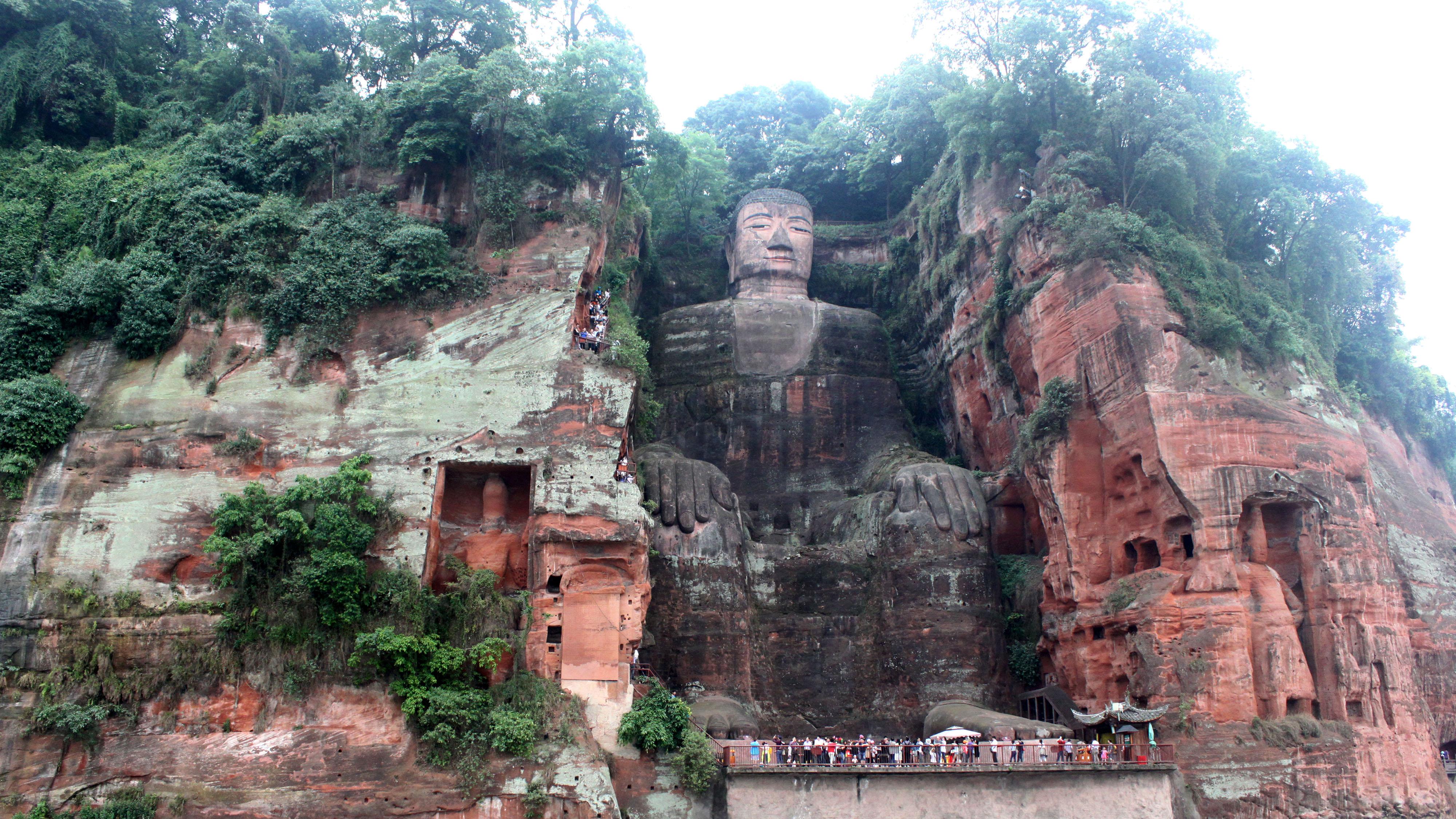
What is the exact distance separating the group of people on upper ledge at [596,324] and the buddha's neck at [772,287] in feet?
26.5

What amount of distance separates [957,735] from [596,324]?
1113cm

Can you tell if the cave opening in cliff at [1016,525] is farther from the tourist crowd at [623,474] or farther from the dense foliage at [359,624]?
the dense foliage at [359,624]

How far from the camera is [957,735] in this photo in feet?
67.1

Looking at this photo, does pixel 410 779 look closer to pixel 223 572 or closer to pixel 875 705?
pixel 223 572

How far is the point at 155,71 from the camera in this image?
28.3m

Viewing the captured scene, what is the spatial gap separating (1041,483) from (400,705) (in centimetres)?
1390

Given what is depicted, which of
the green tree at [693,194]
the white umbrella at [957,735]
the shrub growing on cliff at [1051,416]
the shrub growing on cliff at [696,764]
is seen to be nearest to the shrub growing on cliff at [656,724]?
the shrub growing on cliff at [696,764]

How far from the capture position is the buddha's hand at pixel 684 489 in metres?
24.8

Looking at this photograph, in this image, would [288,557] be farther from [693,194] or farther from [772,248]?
[693,194]

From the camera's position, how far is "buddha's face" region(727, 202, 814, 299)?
33375 mm

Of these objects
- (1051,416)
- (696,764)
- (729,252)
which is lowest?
(696,764)

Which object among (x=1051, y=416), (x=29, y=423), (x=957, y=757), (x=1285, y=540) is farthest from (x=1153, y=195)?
(x=29, y=423)

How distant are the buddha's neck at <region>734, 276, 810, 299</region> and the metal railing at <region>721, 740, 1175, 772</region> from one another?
1619 cm

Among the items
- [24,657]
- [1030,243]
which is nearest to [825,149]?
[1030,243]
